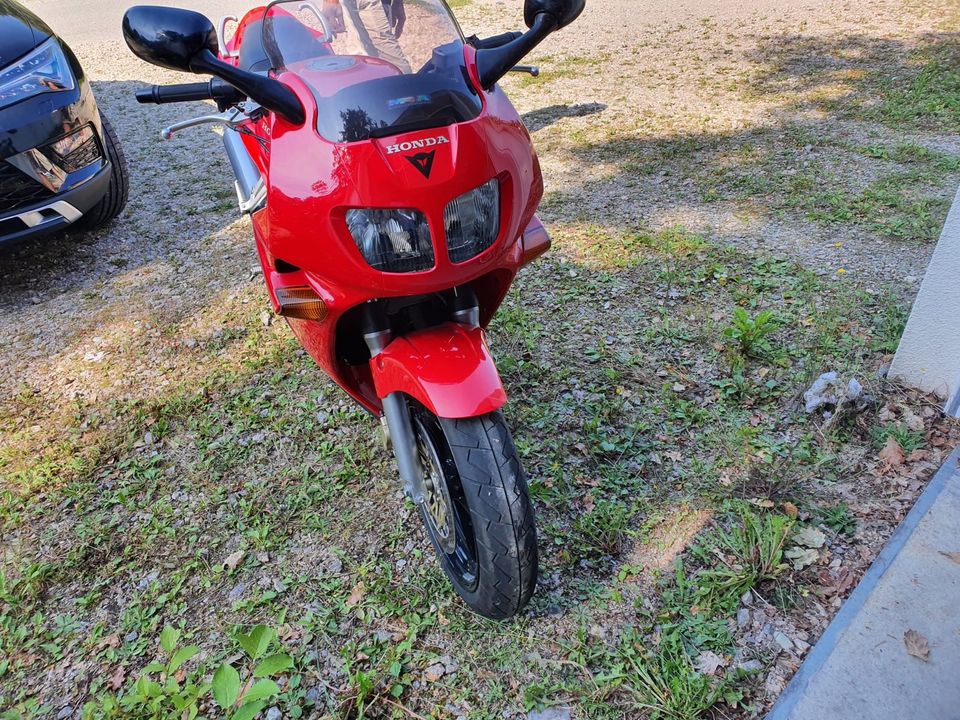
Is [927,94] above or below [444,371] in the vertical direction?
below

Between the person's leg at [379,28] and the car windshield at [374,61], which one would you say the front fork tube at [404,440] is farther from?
the person's leg at [379,28]

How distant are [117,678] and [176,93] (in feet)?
5.52

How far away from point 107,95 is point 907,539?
7.73 meters

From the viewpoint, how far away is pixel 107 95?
695 centimetres

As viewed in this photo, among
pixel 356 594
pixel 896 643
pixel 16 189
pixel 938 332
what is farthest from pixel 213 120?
pixel 938 332

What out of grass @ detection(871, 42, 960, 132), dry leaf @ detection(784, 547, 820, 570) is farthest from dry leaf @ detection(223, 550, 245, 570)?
grass @ detection(871, 42, 960, 132)

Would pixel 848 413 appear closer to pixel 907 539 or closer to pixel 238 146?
pixel 907 539

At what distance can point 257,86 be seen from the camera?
1.65 m

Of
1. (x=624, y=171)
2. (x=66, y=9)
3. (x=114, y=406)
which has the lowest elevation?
(x=624, y=171)

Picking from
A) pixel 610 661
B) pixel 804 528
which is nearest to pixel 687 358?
pixel 804 528

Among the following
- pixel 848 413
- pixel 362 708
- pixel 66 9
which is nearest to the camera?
pixel 362 708

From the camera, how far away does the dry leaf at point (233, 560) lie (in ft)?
7.63

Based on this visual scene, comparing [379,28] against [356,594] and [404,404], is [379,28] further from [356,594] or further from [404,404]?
[356,594]

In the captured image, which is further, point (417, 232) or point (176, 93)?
point (176, 93)
